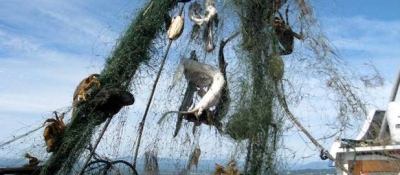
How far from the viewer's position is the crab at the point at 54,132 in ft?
12.0

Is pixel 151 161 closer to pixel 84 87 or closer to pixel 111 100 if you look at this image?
pixel 111 100

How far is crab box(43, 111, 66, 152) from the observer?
3646 mm

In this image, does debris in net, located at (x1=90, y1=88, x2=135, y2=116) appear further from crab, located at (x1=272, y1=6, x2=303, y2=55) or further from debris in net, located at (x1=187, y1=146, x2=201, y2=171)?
crab, located at (x1=272, y1=6, x2=303, y2=55)

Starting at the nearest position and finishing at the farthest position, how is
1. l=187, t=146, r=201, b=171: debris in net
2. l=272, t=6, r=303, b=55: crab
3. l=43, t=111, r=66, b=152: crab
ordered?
l=43, t=111, r=66, b=152: crab < l=187, t=146, r=201, b=171: debris in net < l=272, t=6, r=303, b=55: crab

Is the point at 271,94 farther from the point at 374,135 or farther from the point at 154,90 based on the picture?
the point at 374,135

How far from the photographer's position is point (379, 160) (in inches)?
178

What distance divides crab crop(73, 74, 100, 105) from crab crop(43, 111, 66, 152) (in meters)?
0.17

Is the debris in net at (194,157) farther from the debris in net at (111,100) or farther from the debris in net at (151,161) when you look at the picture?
the debris in net at (111,100)

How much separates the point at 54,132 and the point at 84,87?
0.38 metres

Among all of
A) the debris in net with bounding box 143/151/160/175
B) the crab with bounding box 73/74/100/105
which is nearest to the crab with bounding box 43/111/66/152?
the crab with bounding box 73/74/100/105

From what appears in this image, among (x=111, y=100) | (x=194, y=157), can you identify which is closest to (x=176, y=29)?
(x=111, y=100)

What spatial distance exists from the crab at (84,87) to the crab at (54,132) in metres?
0.17

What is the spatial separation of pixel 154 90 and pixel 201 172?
0.70m

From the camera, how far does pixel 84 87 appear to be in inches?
148
